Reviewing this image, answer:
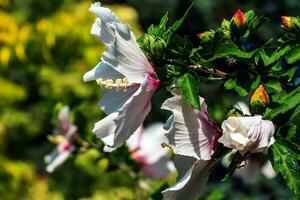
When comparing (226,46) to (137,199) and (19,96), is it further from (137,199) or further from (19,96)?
(19,96)

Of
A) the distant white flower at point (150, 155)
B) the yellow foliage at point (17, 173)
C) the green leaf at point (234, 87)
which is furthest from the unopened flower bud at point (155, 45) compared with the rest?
the yellow foliage at point (17, 173)

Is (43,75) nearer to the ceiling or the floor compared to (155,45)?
nearer to the floor

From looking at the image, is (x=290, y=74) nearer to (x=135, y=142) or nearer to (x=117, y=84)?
(x=117, y=84)

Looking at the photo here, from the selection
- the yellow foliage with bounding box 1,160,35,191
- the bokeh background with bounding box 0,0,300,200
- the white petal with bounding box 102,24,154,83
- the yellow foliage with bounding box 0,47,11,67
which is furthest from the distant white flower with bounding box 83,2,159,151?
the yellow foliage with bounding box 0,47,11,67

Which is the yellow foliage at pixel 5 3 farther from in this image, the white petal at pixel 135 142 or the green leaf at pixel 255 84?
the green leaf at pixel 255 84

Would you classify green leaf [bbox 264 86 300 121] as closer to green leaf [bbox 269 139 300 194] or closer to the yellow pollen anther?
green leaf [bbox 269 139 300 194]

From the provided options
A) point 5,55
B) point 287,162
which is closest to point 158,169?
point 287,162

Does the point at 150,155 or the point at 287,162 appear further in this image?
the point at 150,155
